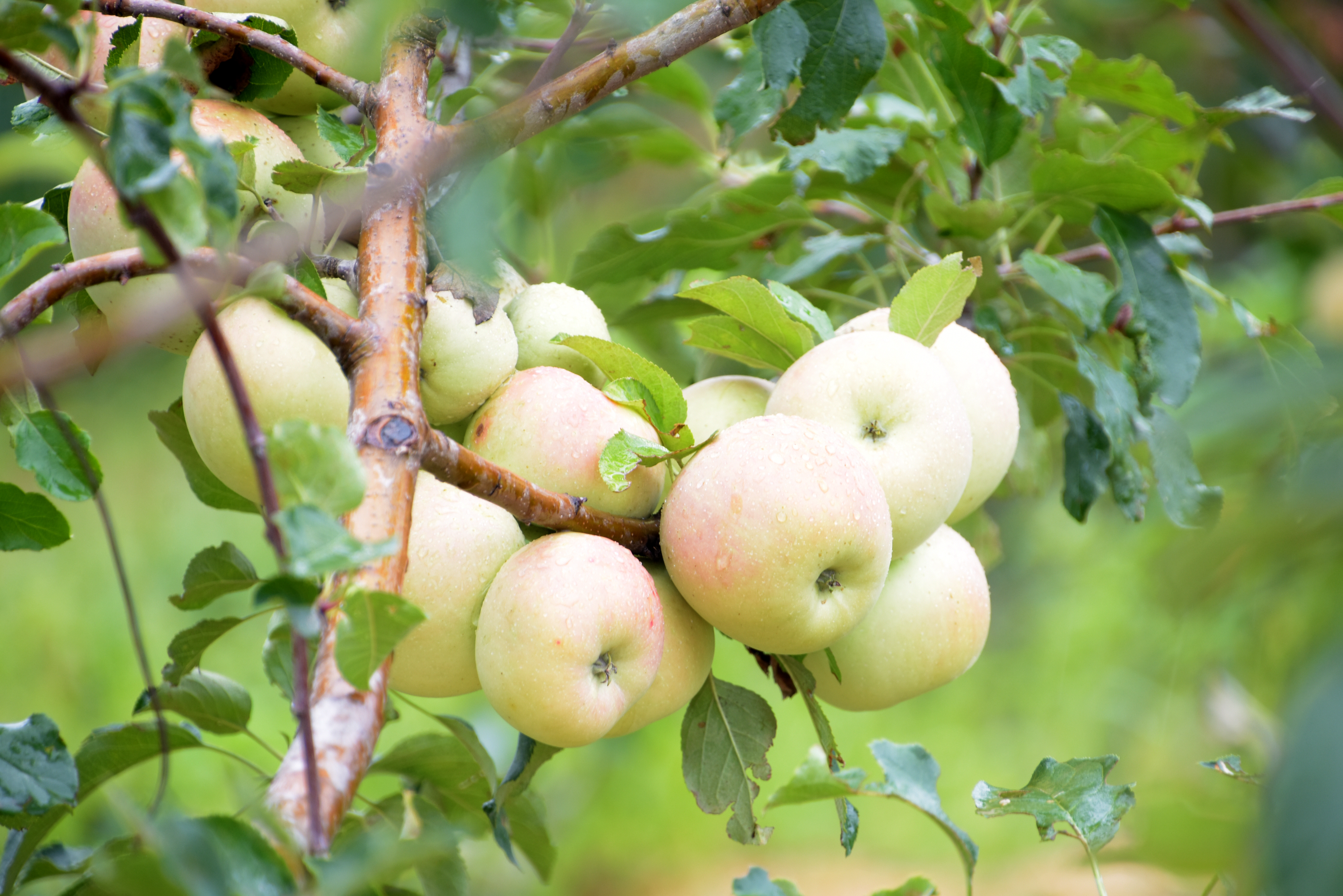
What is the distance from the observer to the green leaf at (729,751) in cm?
62

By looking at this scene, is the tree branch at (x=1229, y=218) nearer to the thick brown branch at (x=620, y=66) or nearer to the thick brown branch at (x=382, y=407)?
the thick brown branch at (x=620, y=66)

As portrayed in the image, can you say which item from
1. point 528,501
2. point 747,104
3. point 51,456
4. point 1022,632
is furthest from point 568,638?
point 1022,632

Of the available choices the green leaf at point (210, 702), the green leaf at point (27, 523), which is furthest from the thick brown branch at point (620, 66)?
the green leaf at point (210, 702)

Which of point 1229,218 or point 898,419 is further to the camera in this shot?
point 1229,218

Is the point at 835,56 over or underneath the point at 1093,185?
over

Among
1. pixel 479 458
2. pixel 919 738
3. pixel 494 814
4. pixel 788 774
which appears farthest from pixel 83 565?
pixel 479 458

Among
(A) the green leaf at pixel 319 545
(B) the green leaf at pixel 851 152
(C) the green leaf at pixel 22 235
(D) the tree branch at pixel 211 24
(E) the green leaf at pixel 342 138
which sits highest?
(D) the tree branch at pixel 211 24

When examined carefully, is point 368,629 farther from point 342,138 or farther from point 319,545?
point 342,138

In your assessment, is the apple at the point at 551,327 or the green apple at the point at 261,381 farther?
the apple at the point at 551,327

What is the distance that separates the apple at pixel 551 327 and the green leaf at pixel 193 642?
0.82 feet

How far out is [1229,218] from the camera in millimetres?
873

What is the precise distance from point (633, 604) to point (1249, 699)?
0.67 m

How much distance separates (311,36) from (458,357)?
226 millimetres

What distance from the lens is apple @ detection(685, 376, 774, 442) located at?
63 cm
